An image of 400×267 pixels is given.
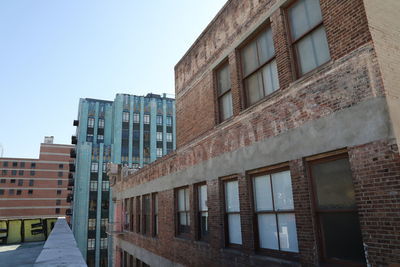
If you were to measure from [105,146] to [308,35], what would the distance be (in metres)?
52.9

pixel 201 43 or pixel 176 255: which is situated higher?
pixel 201 43

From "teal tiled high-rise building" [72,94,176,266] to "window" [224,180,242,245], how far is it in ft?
146

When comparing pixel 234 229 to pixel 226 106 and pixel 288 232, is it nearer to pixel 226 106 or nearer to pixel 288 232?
pixel 288 232

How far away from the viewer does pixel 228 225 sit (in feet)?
29.2

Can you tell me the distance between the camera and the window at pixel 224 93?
9462 mm

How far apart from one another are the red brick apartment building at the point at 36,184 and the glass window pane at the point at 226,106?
3101 inches

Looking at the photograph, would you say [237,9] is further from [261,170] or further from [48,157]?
[48,157]

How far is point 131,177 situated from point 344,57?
1796cm

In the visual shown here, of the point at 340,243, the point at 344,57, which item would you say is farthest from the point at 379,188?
the point at 344,57

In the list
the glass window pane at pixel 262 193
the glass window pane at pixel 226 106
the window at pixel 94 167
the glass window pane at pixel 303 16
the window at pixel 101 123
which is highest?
the window at pixel 101 123

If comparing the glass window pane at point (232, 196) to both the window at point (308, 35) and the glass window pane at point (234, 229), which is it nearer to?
the glass window pane at point (234, 229)

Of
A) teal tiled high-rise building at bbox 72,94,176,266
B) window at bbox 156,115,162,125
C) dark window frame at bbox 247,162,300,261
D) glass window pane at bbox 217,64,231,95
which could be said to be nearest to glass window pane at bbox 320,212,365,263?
dark window frame at bbox 247,162,300,261

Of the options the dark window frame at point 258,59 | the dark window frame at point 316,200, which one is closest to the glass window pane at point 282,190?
the dark window frame at point 316,200

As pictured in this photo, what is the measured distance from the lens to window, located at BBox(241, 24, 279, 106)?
766 centimetres
